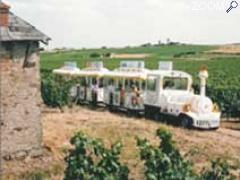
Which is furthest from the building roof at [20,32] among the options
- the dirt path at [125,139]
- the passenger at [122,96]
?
the passenger at [122,96]

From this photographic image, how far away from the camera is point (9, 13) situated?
17.9 m

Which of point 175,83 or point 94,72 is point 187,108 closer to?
point 175,83

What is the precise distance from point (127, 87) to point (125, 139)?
10272 mm

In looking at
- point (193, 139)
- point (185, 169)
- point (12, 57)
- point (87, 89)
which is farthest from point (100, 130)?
point (87, 89)

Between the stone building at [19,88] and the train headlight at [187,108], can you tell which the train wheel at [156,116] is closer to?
the train headlight at [187,108]

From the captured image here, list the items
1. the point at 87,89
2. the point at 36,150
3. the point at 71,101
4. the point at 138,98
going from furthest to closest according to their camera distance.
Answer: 1. the point at 87,89
2. the point at 71,101
3. the point at 138,98
4. the point at 36,150

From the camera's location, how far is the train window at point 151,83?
2874cm

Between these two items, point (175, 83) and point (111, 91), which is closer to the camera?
point (175, 83)

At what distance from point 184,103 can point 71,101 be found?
8.44 m

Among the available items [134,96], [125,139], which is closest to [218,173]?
[125,139]

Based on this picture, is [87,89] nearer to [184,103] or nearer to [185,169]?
[184,103]

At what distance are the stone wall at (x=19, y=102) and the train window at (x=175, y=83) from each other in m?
10.7

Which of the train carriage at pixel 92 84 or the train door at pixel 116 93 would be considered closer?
the train door at pixel 116 93

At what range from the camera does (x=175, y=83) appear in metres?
28.4
